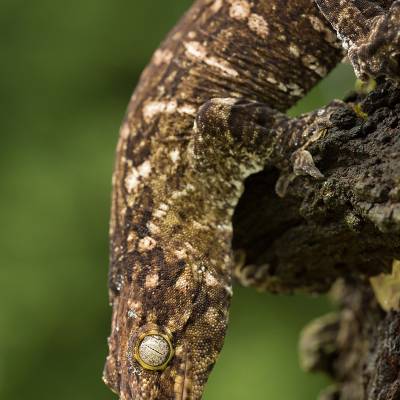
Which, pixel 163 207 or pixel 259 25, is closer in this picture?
pixel 163 207

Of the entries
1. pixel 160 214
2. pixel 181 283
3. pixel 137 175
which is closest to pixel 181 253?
pixel 181 283

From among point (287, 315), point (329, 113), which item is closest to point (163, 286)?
point (329, 113)

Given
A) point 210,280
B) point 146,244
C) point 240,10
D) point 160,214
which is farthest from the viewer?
point 240,10

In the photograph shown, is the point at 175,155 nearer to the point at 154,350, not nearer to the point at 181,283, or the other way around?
the point at 181,283

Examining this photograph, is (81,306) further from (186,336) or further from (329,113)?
(329,113)

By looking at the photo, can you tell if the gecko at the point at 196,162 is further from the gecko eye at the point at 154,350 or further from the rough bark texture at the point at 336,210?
the rough bark texture at the point at 336,210

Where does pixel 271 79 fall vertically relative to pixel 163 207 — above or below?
above

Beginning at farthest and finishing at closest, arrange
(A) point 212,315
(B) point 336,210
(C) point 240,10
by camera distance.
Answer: (C) point 240,10 → (A) point 212,315 → (B) point 336,210

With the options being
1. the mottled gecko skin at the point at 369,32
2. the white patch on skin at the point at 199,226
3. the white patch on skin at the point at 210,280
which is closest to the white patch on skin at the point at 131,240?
the white patch on skin at the point at 199,226
